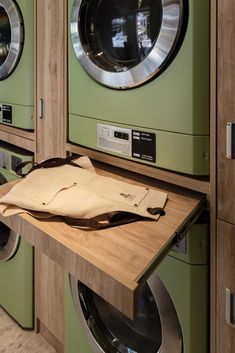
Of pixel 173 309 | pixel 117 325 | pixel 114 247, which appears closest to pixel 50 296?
pixel 117 325

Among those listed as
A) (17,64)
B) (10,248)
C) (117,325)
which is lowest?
(117,325)

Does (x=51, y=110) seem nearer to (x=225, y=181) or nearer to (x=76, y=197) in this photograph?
(x=76, y=197)

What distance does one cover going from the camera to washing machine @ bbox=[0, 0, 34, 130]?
1574 mm

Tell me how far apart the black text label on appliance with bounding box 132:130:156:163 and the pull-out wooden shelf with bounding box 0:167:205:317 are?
197 mm

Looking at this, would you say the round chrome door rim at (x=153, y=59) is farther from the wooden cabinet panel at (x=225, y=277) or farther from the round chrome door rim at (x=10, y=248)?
the round chrome door rim at (x=10, y=248)

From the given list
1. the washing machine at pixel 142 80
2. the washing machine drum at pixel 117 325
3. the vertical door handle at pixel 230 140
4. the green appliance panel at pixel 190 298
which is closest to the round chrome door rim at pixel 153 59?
the washing machine at pixel 142 80

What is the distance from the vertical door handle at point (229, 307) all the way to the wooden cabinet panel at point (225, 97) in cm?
21

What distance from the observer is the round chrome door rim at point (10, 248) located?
1811 mm

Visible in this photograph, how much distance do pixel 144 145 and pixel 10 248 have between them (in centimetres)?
109

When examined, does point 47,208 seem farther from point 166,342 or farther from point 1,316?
point 1,316

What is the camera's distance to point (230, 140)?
90cm

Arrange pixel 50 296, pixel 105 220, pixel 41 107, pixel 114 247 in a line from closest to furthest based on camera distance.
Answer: pixel 114 247 < pixel 105 220 < pixel 41 107 < pixel 50 296

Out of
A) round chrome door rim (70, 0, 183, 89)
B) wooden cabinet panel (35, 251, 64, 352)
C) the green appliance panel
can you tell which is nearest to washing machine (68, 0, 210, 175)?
round chrome door rim (70, 0, 183, 89)

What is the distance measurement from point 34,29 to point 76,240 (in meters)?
1.13
